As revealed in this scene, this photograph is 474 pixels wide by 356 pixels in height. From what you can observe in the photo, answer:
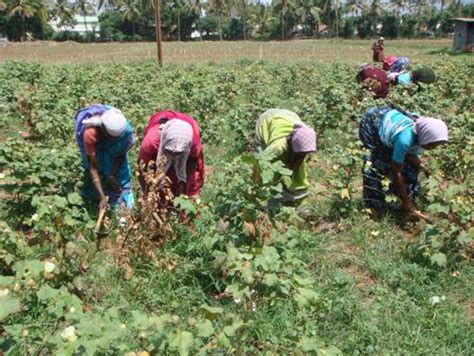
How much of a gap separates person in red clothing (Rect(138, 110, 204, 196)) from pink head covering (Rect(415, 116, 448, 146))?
1628 mm

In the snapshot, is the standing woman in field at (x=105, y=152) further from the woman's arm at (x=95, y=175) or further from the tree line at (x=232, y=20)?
the tree line at (x=232, y=20)

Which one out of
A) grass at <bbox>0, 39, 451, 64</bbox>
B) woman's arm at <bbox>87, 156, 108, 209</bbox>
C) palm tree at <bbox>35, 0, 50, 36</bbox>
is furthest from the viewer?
palm tree at <bbox>35, 0, 50, 36</bbox>

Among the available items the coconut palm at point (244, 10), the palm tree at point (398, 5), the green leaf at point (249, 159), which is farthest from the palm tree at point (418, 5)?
the green leaf at point (249, 159)

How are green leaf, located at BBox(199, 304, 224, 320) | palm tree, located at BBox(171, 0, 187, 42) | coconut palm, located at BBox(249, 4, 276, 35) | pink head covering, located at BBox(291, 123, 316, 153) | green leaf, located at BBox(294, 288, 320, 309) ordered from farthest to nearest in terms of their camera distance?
coconut palm, located at BBox(249, 4, 276, 35), palm tree, located at BBox(171, 0, 187, 42), pink head covering, located at BBox(291, 123, 316, 153), green leaf, located at BBox(294, 288, 320, 309), green leaf, located at BBox(199, 304, 224, 320)

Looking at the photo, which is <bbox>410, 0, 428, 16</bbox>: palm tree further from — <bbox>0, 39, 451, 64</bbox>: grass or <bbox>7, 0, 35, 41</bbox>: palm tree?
<bbox>7, 0, 35, 41</bbox>: palm tree

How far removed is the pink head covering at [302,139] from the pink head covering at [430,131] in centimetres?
84

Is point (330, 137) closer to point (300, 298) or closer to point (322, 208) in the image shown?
point (322, 208)

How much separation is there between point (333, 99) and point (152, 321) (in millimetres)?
5159

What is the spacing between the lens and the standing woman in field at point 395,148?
146 inches

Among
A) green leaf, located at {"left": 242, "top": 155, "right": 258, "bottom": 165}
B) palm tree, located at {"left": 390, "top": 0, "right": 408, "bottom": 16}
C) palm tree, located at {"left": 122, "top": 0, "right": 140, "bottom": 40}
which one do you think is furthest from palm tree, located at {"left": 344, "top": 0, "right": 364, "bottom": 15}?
green leaf, located at {"left": 242, "top": 155, "right": 258, "bottom": 165}

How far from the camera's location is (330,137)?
6.66 meters

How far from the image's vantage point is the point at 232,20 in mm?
60469

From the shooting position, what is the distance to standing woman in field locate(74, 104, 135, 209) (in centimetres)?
387

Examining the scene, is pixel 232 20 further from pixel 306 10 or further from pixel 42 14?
pixel 42 14
